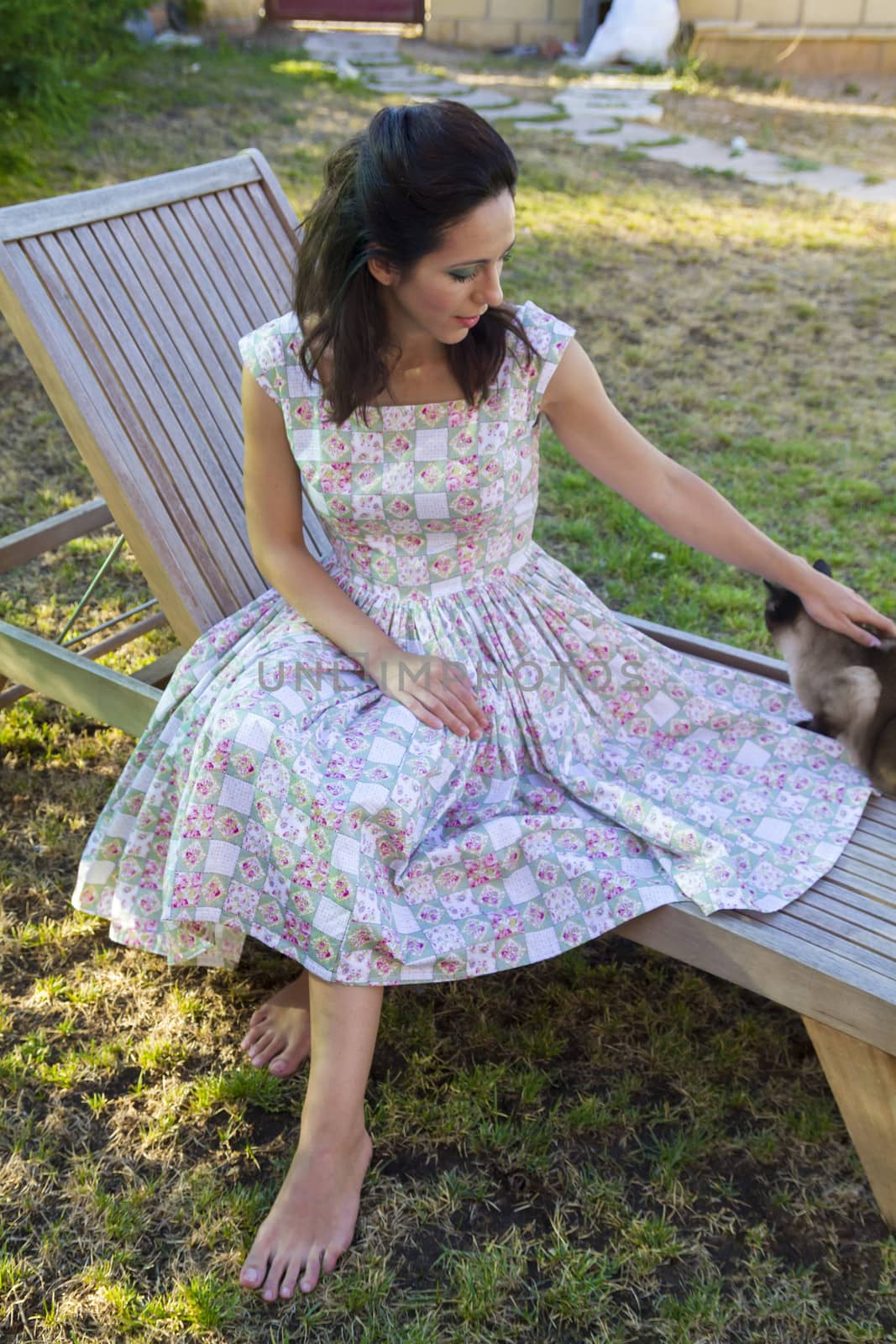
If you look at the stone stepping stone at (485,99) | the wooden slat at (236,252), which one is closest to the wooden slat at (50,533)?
the wooden slat at (236,252)

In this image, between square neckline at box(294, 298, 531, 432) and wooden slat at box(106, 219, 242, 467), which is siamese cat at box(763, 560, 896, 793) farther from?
wooden slat at box(106, 219, 242, 467)

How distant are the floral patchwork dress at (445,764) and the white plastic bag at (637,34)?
8.54m

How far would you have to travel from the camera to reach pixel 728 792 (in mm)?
2041

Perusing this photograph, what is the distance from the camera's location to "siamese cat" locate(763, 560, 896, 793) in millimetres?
2029

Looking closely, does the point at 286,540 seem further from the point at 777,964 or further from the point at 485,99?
the point at 485,99

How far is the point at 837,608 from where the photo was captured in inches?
82.1

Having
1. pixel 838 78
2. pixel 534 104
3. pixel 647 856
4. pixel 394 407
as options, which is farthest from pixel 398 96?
pixel 647 856

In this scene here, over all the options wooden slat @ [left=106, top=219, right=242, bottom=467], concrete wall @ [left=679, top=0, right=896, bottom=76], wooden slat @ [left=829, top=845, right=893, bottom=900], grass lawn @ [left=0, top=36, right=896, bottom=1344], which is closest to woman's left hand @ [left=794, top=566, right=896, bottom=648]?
wooden slat @ [left=829, top=845, right=893, bottom=900]

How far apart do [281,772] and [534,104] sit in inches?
307

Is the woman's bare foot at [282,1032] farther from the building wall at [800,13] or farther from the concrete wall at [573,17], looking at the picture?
the building wall at [800,13]

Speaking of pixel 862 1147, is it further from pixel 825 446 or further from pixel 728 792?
pixel 825 446

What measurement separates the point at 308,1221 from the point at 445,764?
0.72 m

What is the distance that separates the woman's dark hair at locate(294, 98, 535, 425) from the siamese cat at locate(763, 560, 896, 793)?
688 mm

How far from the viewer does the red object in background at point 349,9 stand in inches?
401
